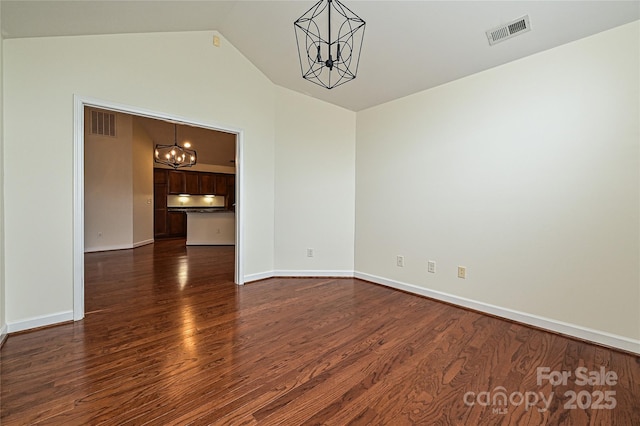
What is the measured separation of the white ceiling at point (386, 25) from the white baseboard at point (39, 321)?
91.5 inches

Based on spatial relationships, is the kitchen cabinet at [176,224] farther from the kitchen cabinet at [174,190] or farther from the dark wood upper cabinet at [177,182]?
the dark wood upper cabinet at [177,182]

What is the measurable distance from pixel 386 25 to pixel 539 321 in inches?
121

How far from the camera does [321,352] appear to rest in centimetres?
210

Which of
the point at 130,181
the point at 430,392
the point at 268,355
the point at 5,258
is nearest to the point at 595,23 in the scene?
the point at 430,392

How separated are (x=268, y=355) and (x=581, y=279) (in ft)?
8.74

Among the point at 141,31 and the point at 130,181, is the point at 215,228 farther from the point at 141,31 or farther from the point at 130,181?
the point at 141,31

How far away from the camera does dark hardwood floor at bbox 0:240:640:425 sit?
4.90ft

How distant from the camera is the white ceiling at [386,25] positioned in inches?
83.7

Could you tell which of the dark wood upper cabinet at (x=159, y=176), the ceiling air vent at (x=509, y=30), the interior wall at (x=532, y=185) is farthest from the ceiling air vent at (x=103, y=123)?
the ceiling air vent at (x=509, y=30)

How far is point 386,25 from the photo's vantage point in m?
2.62

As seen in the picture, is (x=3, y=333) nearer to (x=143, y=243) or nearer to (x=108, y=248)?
(x=108, y=248)

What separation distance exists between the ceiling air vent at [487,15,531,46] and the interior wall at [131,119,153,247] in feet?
24.1

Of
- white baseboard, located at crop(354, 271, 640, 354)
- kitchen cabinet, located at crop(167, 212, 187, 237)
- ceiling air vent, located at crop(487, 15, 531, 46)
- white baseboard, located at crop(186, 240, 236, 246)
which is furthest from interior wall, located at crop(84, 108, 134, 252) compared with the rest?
ceiling air vent, located at crop(487, 15, 531, 46)

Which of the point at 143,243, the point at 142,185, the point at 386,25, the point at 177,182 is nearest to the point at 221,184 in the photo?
the point at 177,182
